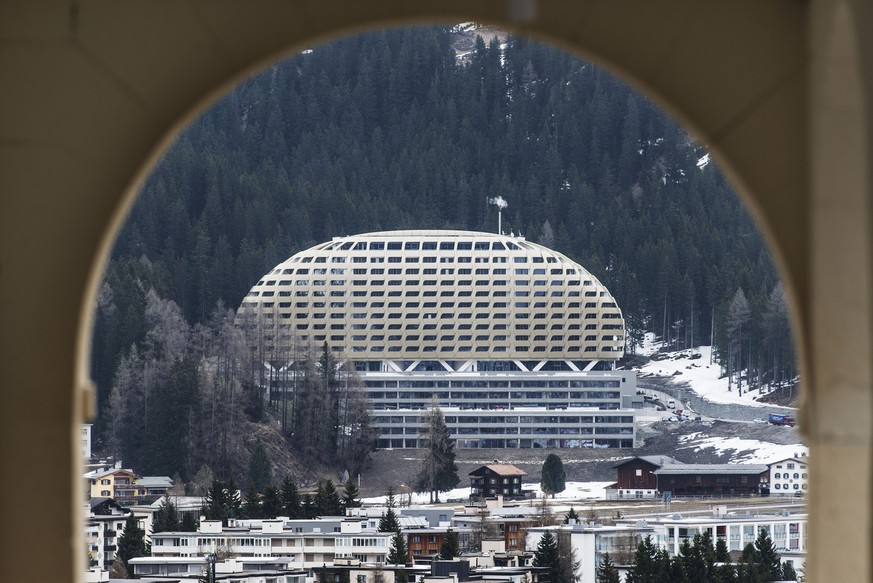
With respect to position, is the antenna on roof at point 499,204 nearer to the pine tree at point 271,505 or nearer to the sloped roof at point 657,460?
the sloped roof at point 657,460

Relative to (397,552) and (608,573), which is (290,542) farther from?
(608,573)

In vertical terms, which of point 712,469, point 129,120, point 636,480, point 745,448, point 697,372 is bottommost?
point 636,480

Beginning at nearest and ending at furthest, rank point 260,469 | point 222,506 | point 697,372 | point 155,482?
point 222,506 → point 260,469 → point 155,482 → point 697,372

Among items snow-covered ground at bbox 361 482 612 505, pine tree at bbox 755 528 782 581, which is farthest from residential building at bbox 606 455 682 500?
pine tree at bbox 755 528 782 581

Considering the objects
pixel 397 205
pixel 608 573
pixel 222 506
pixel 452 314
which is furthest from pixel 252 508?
pixel 397 205

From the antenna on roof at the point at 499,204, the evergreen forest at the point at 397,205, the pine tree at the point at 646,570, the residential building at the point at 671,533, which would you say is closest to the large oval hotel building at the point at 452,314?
the evergreen forest at the point at 397,205
